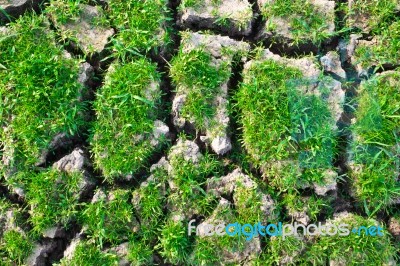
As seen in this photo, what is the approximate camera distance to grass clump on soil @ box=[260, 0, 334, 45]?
10.3 ft

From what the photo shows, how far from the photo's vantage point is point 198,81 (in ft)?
9.89

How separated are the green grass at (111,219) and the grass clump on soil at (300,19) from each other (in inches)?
55.6

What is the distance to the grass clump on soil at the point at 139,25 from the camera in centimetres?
307

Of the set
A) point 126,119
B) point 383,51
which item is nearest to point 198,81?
point 126,119

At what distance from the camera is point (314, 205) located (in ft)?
9.52

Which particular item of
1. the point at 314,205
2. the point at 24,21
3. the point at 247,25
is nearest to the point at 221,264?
the point at 314,205

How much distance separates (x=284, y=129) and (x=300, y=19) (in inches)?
29.5

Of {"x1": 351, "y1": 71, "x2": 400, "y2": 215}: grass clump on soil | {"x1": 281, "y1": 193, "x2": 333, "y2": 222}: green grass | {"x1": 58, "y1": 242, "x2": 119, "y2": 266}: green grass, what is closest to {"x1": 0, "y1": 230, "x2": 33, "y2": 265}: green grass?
{"x1": 58, "y1": 242, "x2": 119, "y2": 266}: green grass

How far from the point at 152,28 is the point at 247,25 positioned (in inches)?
23.5

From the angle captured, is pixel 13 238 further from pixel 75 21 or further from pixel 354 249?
pixel 354 249

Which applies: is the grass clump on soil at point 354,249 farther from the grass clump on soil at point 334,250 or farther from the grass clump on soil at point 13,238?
the grass clump on soil at point 13,238

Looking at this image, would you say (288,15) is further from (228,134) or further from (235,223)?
(235,223)

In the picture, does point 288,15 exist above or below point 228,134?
above

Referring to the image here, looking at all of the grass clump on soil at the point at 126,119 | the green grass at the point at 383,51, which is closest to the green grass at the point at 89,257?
the grass clump on soil at the point at 126,119
